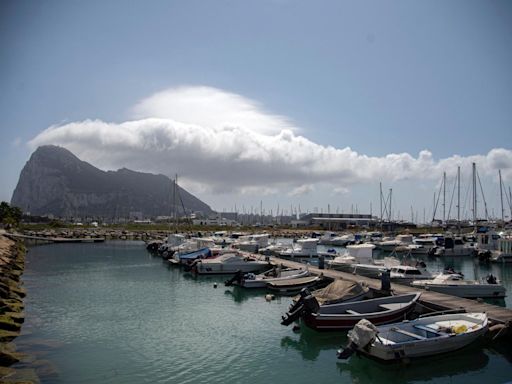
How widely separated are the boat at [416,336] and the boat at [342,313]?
245 centimetres

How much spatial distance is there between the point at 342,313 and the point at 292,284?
11.9 metres

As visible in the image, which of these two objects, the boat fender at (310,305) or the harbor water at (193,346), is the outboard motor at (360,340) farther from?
the boat fender at (310,305)

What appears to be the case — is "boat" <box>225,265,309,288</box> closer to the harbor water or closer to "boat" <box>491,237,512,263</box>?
the harbor water

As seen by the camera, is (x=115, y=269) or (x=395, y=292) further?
(x=115, y=269)

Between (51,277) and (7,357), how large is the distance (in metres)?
30.6

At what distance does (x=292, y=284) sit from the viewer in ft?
122

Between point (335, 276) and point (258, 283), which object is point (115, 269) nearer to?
point (258, 283)

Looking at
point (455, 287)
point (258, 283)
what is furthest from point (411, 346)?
point (258, 283)

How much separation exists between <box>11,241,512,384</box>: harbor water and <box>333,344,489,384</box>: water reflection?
45 mm

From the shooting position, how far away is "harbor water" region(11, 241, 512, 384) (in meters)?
19.1

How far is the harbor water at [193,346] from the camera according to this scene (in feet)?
62.8

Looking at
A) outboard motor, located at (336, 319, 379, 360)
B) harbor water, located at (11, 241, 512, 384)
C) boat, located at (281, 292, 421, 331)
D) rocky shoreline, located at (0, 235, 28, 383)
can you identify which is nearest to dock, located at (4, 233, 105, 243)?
rocky shoreline, located at (0, 235, 28, 383)

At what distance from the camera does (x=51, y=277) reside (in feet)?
156

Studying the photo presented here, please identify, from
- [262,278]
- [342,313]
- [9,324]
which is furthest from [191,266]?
[342,313]
